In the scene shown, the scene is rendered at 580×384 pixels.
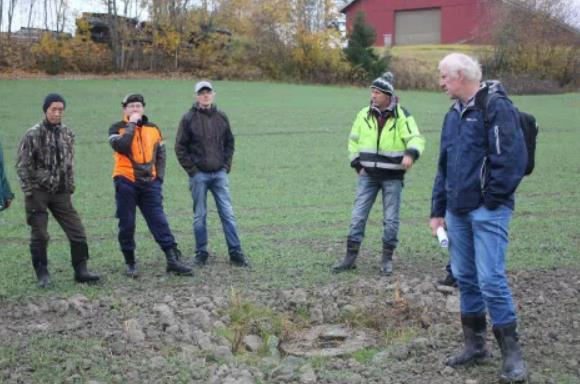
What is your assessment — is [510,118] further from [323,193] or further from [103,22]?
[103,22]

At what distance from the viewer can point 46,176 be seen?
798cm

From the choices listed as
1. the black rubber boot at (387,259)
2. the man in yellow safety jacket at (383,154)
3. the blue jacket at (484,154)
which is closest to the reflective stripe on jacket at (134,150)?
the man in yellow safety jacket at (383,154)

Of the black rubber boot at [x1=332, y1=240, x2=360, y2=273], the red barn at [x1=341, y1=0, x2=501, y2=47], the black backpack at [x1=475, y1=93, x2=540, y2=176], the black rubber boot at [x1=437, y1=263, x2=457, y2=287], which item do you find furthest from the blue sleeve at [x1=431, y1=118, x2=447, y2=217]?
the red barn at [x1=341, y1=0, x2=501, y2=47]

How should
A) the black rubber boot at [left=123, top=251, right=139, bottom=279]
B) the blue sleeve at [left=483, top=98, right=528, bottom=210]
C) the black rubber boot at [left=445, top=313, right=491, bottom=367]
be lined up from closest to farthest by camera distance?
the blue sleeve at [left=483, top=98, right=528, bottom=210], the black rubber boot at [left=445, top=313, right=491, bottom=367], the black rubber boot at [left=123, top=251, right=139, bottom=279]

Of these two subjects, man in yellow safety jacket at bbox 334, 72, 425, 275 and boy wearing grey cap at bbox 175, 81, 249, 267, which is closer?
man in yellow safety jacket at bbox 334, 72, 425, 275

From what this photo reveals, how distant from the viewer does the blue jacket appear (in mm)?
5043

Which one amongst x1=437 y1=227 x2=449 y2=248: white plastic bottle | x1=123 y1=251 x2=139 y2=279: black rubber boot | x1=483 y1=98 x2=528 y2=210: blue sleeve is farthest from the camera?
x1=123 y1=251 x2=139 y2=279: black rubber boot

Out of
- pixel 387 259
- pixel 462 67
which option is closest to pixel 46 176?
pixel 387 259

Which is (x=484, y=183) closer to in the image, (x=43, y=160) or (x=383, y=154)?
(x=383, y=154)

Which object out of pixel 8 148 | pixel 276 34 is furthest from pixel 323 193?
pixel 276 34

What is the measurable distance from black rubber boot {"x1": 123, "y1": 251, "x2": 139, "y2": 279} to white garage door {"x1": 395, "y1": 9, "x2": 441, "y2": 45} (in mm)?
57201

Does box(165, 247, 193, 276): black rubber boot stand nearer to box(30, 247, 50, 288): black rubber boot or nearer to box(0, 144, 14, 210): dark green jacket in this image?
box(30, 247, 50, 288): black rubber boot

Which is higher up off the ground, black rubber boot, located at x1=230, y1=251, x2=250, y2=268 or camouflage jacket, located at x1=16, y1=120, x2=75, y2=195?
camouflage jacket, located at x1=16, y1=120, x2=75, y2=195

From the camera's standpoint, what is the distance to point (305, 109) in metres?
30.6
